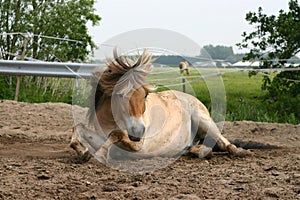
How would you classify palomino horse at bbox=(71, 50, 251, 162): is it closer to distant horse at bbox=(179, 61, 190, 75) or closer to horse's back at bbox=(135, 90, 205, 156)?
horse's back at bbox=(135, 90, 205, 156)

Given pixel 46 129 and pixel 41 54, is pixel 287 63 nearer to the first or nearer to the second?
pixel 46 129

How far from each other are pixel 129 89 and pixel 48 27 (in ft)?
53.3

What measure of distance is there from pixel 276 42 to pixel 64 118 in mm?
5114

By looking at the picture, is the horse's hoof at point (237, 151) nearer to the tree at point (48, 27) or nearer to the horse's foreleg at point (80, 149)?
the horse's foreleg at point (80, 149)

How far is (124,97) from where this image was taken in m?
4.83

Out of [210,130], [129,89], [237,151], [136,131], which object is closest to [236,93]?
[210,130]

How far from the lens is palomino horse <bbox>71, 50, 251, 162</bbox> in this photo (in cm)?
484

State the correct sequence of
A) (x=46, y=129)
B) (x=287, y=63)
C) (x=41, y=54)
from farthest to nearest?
(x=41, y=54), (x=287, y=63), (x=46, y=129)

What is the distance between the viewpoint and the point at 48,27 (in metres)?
20.5

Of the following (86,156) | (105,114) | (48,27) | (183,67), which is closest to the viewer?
(86,156)

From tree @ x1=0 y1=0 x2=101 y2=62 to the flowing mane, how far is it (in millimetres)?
12934

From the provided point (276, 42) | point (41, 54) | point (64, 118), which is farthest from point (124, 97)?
point (41, 54)

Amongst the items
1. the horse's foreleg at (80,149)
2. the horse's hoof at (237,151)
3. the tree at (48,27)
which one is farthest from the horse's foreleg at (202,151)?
the tree at (48,27)

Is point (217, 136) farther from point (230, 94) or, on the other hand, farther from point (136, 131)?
point (230, 94)
